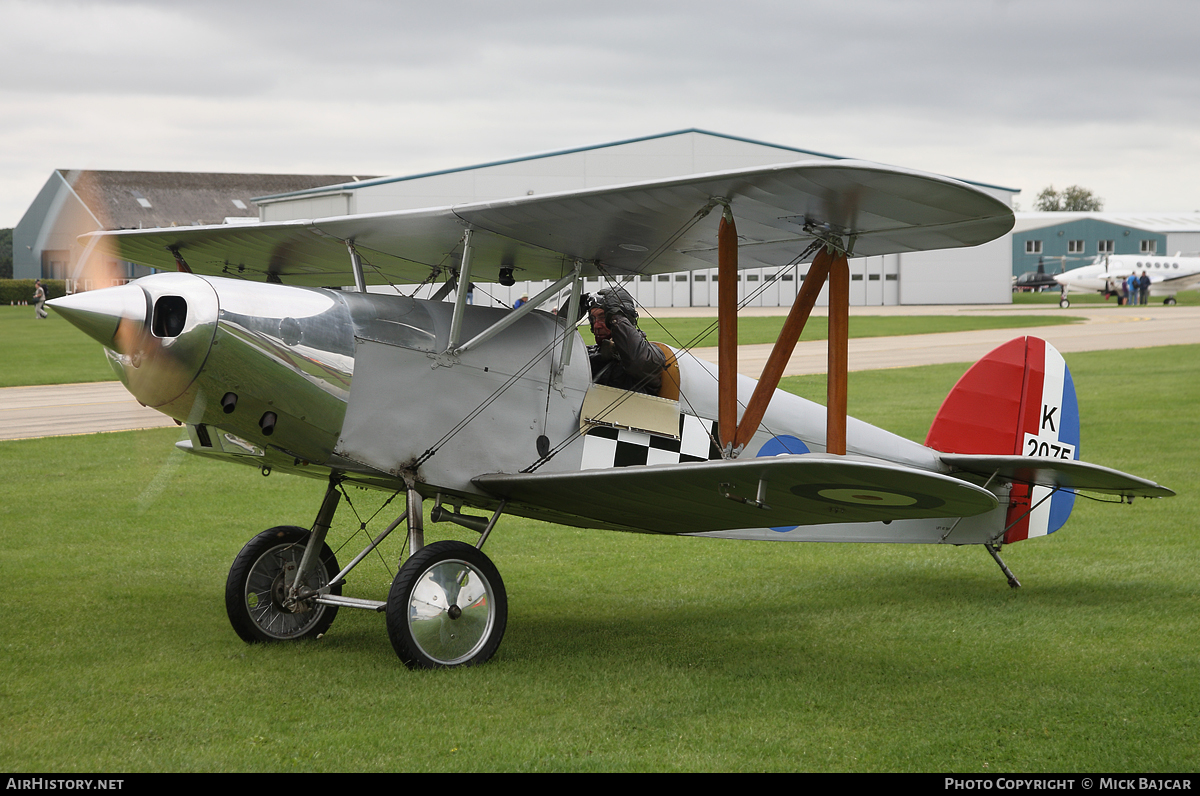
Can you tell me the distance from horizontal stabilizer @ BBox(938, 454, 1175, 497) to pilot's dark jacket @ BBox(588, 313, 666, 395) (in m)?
2.24

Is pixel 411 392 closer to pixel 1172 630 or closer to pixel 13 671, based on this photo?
pixel 13 671

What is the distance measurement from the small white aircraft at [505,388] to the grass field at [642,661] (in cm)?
55

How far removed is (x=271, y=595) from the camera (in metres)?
6.27

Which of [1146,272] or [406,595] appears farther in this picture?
[1146,272]

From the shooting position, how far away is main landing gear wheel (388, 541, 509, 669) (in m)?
5.34

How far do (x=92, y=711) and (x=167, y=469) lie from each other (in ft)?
6.04

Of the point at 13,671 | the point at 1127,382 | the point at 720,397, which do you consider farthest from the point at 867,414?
the point at 13,671

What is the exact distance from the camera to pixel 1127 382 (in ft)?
70.1

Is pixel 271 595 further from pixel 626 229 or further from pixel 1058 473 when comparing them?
pixel 1058 473

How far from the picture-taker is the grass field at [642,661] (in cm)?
454

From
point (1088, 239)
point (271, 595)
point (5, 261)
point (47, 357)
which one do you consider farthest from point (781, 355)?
point (1088, 239)

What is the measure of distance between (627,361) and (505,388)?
0.77m

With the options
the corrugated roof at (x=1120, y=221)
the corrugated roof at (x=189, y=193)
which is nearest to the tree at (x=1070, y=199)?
the corrugated roof at (x=1120, y=221)

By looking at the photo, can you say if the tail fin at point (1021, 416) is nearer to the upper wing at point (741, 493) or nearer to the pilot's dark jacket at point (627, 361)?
the upper wing at point (741, 493)
